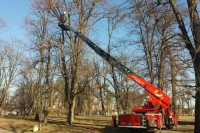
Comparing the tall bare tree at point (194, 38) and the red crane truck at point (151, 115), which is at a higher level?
the tall bare tree at point (194, 38)

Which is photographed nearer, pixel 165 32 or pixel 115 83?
pixel 165 32

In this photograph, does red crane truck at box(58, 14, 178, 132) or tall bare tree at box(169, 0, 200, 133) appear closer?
tall bare tree at box(169, 0, 200, 133)

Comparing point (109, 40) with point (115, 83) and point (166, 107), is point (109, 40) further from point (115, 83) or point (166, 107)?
point (166, 107)

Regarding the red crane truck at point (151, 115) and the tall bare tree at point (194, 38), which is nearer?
the tall bare tree at point (194, 38)

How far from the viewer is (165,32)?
2259cm

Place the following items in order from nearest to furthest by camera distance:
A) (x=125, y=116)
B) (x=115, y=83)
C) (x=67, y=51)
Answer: (x=125, y=116) → (x=67, y=51) → (x=115, y=83)

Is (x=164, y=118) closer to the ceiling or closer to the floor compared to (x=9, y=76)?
closer to the floor

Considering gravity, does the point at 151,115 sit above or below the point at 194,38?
below

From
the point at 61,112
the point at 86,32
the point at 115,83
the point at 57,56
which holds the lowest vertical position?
the point at 61,112

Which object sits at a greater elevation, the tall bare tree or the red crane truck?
the tall bare tree

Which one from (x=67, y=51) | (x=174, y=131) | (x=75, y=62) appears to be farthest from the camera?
(x=67, y=51)

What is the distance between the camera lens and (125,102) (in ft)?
99.2

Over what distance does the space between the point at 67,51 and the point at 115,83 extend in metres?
6.53

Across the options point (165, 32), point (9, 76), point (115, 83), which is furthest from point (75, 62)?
point (9, 76)
